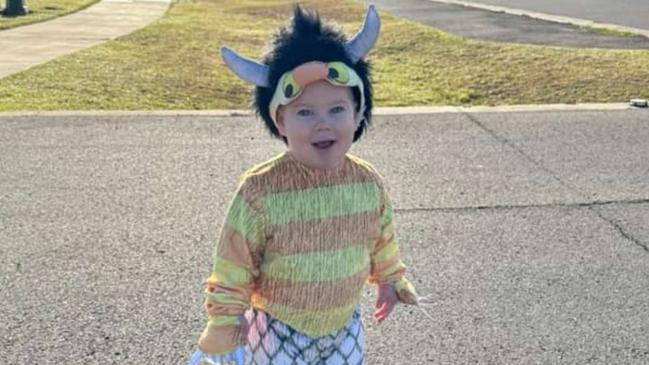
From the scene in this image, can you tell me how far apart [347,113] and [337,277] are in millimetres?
390

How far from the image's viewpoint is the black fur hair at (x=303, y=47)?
6.39 ft

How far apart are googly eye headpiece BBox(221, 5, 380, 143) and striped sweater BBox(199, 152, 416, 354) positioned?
0.17m

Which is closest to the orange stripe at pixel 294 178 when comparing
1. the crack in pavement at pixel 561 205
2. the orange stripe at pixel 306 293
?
the orange stripe at pixel 306 293

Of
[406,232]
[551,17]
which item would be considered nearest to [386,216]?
[406,232]

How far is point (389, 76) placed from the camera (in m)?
9.76

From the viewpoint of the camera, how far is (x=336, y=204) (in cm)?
200

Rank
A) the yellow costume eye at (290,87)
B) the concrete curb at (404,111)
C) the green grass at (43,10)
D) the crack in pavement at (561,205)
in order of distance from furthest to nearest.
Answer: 1. the green grass at (43,10)
2. the concrete curb at (404,111)
3. the crack in pavement at (561,205)
4. the yellow costume eye at (290,87)

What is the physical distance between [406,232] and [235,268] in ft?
9.12

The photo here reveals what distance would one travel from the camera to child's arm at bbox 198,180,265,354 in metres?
1.95

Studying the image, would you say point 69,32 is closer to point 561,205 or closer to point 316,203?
point 561,205

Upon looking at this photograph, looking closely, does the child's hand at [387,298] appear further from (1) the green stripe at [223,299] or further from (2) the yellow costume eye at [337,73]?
(2) the yellow costume eye at [337,73]

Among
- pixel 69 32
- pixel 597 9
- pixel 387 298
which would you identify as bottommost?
pixel 597 9

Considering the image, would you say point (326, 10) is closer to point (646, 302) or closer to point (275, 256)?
point (646, 302)

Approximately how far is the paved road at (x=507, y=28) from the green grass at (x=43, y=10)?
6.65m
